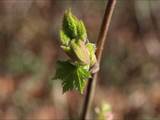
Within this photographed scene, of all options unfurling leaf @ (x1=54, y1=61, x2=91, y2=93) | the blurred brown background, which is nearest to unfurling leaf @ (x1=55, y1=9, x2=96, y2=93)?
unfurling leaf @ (x1=54, y1=61, x2=91, y2=93)

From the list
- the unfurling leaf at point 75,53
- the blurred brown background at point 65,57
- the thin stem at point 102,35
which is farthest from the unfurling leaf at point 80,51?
the blurred brown background at point 65,57

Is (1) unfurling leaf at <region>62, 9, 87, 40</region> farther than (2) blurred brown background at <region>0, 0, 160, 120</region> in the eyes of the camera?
No

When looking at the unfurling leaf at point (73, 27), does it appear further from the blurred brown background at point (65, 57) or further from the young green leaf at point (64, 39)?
the blurred brown background at point (65, 57)

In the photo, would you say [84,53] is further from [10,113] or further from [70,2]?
[70,2]

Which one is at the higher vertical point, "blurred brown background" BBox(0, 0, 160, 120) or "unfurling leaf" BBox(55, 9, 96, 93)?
"unfurling leaf" BBox(55, 9, 96, 93)

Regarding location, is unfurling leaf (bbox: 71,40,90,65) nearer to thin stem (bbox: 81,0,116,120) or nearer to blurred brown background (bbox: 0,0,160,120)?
thin stem (bbox: 81,0,116,120)

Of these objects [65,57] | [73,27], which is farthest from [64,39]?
[65,57]

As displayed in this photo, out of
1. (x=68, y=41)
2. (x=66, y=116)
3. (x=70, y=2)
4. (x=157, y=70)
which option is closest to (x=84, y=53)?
(x=68, y=41)
